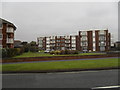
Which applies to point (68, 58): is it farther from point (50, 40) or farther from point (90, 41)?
point (50, 40)

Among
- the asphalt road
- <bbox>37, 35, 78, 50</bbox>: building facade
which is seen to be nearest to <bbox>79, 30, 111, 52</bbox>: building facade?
<bbox>37, 35, 78, 50</bbox>: building facade

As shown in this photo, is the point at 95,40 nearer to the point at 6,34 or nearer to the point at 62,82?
the point at 6,34

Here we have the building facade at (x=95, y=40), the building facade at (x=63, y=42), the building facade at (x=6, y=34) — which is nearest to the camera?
the building facade at (x=6, y=34)

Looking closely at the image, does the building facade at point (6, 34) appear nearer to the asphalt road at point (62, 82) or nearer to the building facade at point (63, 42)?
the asphalt road at point (62, 82)

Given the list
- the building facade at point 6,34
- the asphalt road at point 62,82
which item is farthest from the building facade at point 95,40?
the asphalt road at point 62,82

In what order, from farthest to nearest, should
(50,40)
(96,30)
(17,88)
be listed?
(50,40) → (96,30) → (17,88)

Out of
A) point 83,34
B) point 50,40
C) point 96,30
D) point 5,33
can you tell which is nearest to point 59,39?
point 50,40

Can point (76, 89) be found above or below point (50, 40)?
below

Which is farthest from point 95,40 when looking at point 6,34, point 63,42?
point 6,34

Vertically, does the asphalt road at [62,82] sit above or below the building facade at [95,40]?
below

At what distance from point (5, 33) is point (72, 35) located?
47.7m

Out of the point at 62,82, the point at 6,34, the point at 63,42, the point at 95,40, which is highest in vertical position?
the point at 6,34

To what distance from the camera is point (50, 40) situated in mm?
77188

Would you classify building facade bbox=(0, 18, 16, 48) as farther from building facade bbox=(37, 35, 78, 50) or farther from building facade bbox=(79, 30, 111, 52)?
building facade bbox=(37, 35, 78, 50)
